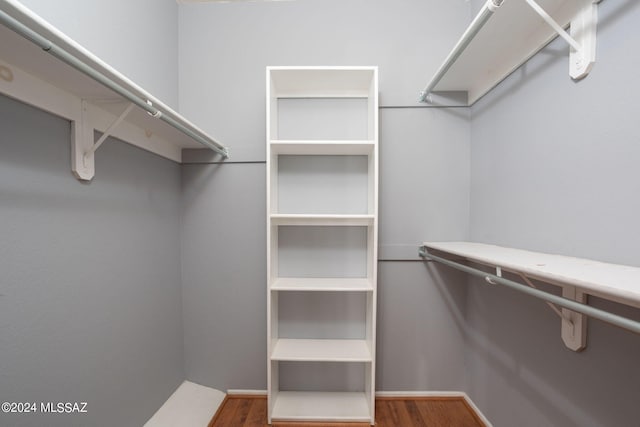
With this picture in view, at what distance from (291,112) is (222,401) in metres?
1.90

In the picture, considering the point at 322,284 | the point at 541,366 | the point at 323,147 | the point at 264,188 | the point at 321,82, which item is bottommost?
the point at 541,366

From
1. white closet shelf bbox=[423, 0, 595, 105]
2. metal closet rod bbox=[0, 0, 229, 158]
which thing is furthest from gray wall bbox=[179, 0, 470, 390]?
metal closet rod bbox=[0, 0, 229, 158]

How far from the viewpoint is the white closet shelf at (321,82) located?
4.82 feet

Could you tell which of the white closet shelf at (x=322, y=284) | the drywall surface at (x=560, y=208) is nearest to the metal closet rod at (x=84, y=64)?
the white closet shelf at (x=322, y=284)

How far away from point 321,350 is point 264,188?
1.06 meters

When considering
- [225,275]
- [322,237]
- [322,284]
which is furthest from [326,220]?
[225,275]

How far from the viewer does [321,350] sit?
1576mm

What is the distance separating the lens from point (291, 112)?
67.5 inches

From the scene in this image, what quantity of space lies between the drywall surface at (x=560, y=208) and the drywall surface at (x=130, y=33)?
73.2 inches

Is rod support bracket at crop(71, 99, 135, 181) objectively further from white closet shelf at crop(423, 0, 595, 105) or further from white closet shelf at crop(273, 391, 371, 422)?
white closet shelf at crop(273, 391, 371, 422)

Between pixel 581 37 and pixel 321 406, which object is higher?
pixel 581 37

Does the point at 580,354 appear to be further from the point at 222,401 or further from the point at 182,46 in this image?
the point at 182,46

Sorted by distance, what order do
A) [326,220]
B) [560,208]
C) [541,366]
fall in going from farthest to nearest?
1. [326,220]
2. [541,366]
3. [560,208]

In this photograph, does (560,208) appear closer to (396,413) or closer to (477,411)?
(477,411)
